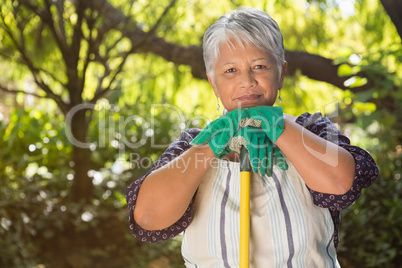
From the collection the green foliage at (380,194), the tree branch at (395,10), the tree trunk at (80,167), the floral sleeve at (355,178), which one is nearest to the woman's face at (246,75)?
the floral sleeve at (355,178)

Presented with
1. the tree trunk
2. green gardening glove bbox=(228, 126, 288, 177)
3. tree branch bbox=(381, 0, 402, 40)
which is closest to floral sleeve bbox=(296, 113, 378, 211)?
green gardening glove bbox=(228, 126, 288, 177)

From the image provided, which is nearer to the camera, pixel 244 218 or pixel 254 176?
pixel 244 218

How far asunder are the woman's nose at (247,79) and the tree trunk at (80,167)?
8.07 ft

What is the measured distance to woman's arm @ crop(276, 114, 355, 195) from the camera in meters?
1.18

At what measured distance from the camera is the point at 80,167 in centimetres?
355

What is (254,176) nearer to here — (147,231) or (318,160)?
(318,160)

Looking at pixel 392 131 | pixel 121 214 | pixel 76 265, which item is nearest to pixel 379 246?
pixel 392 131

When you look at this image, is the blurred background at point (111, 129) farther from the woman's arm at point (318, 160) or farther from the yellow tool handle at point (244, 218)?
the yellow tool handle at point (244, 218)

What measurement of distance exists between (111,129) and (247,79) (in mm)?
2903

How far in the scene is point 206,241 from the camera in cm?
128

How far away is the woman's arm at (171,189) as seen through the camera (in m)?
1.25

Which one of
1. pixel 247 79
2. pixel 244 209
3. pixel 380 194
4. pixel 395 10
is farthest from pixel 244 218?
pixel 380 194

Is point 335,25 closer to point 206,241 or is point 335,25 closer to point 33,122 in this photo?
point 33,122

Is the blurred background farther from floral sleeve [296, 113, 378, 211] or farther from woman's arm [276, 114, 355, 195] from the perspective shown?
woman's arm [276, 114, 355, 195]
